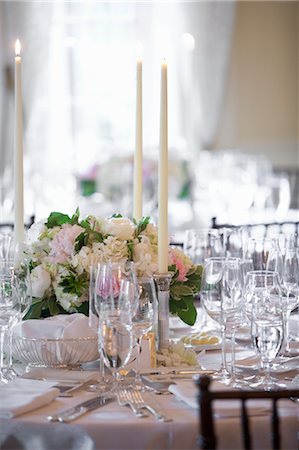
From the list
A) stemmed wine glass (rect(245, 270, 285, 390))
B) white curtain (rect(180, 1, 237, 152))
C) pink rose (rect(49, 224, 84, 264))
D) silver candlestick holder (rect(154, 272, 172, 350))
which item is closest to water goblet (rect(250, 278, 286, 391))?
stemmed wine glass (rect(245, 270, 285, 390))

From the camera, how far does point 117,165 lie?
5.46m

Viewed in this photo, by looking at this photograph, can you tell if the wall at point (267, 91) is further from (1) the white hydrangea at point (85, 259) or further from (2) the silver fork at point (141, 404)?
(2) the silver fork at point (141, 404)

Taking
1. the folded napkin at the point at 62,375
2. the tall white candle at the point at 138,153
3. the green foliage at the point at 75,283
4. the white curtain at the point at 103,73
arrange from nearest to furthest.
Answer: the folded napkin at the point at 62,375, the green foliage at the point at 75,283, the tall white candle at the point at 138,153, the white curtain at the point at 103,73

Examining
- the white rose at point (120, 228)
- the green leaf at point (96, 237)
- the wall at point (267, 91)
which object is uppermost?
the wall at point (267, 91)

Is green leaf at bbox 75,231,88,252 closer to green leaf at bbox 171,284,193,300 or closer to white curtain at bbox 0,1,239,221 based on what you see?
green leaf at bbox 171,284,193,300

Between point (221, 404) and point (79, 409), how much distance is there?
26 centimetres

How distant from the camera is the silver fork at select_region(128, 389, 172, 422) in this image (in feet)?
5.29

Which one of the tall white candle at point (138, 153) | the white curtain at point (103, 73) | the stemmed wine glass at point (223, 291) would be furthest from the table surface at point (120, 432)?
the white curtain at point (103, 73)

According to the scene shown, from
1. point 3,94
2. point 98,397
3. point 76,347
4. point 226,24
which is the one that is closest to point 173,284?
point 76,347

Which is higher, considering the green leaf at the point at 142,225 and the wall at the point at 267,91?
the wall at the point at 267,91

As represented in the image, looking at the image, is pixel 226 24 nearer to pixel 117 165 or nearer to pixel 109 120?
pixel 109 120

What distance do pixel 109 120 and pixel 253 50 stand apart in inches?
61.5

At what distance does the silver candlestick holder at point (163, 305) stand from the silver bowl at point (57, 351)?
16 centimetres

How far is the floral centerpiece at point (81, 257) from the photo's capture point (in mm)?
1984
